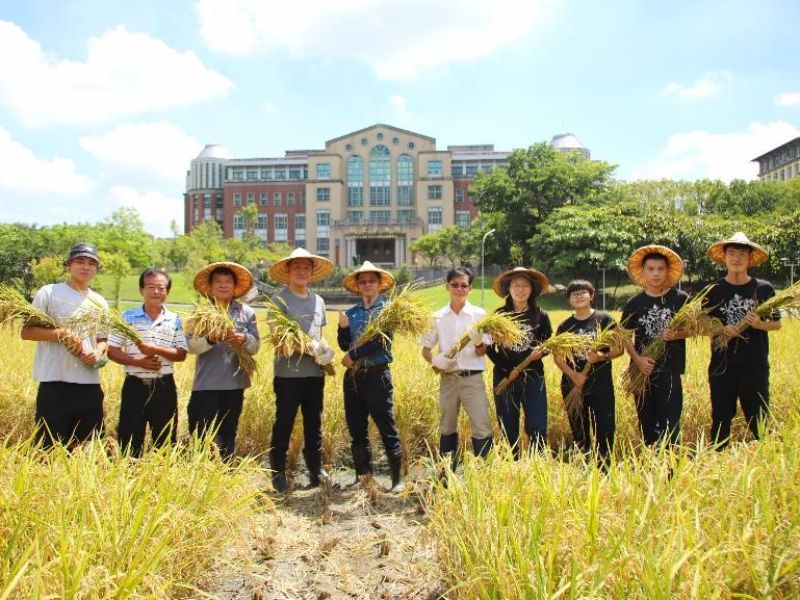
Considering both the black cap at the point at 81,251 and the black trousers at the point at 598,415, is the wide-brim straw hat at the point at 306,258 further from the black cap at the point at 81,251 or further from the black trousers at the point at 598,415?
the black trousers at the point at 598,415

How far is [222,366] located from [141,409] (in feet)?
1.83

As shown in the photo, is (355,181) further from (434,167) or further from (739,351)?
(739,351)

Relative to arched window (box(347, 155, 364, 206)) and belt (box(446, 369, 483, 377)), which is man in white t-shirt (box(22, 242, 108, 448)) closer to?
belt (box(446, 369, 483, 377))

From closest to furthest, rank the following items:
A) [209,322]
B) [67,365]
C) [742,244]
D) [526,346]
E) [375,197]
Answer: [67,365] < [209,322] < [742,244] < [526,346] < [375,197]

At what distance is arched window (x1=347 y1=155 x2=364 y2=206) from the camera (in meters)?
66.9

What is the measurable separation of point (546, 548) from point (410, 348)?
5447 mm

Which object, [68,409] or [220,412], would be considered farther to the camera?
[220,412]

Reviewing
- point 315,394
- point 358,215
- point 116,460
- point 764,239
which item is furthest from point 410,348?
point 358,215

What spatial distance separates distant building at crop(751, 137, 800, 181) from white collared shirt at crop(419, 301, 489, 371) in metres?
70.1

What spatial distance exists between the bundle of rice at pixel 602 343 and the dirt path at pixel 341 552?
48.7 inches

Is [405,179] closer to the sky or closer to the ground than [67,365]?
closer to the sky

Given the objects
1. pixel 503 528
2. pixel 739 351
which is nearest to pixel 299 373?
pixel 503 528

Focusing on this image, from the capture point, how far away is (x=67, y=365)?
144 inches

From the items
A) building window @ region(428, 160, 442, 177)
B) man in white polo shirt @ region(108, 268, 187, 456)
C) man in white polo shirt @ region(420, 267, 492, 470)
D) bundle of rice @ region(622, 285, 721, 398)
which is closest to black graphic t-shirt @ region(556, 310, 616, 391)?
bundle of rice @ region(622, 285, 721, 398)
